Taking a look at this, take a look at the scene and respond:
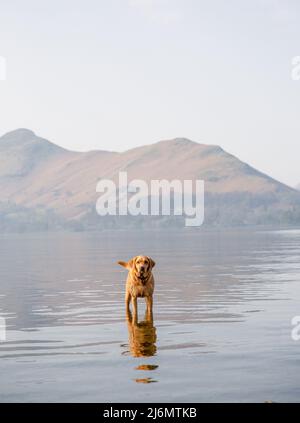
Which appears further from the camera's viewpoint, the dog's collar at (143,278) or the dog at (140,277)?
the dog's collar at (143,278)

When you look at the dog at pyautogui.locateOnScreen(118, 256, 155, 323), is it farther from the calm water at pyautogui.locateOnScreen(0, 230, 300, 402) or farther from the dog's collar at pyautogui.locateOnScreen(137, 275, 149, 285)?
the calm water at pyautogui.locateOnScreen(0, 230, 300, 402)

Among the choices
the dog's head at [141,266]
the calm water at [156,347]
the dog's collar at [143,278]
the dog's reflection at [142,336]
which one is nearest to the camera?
the calm water at [156,347]

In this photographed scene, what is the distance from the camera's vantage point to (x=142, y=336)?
18016 mm

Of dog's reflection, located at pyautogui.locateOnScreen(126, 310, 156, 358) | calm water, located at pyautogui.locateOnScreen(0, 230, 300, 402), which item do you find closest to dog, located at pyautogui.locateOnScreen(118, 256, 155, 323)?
dog's reflection, located at pyautogui.locateOnScreen(126, 310, 156, 358)

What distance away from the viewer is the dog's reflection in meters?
15.7

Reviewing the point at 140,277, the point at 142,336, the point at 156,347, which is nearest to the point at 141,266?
the point at 140,277

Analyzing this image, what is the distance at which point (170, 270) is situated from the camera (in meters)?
46.7

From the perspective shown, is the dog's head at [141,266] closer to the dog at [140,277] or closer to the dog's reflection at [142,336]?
the dog at [140,277]

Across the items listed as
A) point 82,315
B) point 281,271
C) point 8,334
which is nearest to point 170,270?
point 281,271

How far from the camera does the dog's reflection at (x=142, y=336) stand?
617 inches

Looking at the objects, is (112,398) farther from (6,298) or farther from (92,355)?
(6,298)

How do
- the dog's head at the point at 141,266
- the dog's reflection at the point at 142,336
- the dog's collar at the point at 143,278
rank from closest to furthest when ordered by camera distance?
1. the dog's reflection at the point at 142,336
2. the dog's head at the point at 141,266
3. the dog's collar at the point at 143,278

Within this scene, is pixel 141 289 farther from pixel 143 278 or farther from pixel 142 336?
pixel 142 336

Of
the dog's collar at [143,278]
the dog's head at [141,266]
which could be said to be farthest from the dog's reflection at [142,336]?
the dog's head at [141,266]
